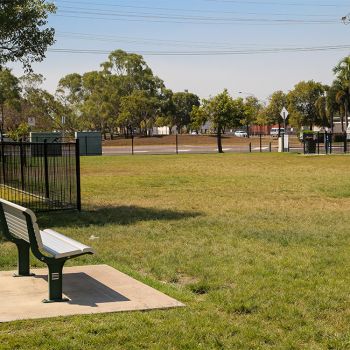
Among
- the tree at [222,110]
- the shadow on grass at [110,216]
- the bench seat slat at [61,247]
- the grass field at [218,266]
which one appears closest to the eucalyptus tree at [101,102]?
the tree at [222,110]

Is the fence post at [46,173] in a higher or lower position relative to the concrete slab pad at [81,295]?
higher

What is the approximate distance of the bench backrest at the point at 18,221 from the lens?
580 cm

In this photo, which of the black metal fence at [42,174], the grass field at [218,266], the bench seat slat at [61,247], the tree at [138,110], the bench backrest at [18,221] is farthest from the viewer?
the tree at [138,110]

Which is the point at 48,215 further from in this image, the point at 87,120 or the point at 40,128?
the point at 87,120

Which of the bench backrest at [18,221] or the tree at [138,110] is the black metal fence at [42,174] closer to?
the bench backrest at [18,221]

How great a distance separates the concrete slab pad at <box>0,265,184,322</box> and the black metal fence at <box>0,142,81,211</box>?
228 inches

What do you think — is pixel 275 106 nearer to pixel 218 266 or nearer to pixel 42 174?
pixel 42 174

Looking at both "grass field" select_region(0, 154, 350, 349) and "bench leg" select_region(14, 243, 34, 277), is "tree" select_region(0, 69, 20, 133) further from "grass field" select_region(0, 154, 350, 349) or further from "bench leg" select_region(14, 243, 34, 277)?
"bench leg" select_region(14, 243, 34, 277)

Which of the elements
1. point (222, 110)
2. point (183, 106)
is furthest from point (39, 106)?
point (183, 106)

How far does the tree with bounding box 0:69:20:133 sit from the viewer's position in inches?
2785

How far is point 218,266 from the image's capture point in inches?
285

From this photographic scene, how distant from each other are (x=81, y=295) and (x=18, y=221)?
3.27 feet

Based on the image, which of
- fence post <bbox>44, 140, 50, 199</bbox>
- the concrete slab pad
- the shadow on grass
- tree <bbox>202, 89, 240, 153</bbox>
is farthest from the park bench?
tree <bbox>202, 89, 240, 153</bbox>

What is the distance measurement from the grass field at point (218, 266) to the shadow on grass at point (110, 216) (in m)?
0.02
